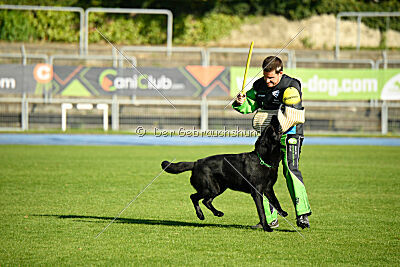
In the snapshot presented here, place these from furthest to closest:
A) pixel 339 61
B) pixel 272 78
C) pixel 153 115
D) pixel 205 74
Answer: pixel 339 61 → pixel 153 115 → pixel 205 74 → pixel 272 78

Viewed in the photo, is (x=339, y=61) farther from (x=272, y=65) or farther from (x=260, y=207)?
(x=260, y=207)

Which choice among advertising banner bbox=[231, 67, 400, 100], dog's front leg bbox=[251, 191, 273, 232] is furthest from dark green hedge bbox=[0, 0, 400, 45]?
dog's front leg bbox=[251, 191, 273, 232]

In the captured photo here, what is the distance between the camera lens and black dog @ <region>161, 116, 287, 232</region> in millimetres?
6316

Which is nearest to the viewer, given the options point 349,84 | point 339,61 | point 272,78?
point 272,78

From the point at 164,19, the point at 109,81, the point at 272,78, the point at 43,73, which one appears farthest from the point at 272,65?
the point at 164,19

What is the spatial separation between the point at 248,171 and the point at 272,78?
102 cm

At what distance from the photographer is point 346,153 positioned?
16031 mm

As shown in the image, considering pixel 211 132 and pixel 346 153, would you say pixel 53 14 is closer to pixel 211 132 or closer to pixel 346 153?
pixel 211 132

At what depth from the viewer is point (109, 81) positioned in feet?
69.7

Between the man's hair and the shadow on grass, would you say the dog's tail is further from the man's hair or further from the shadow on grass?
the man's hair

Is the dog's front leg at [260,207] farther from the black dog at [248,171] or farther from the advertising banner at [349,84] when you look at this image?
the advertising banner at [349,84]

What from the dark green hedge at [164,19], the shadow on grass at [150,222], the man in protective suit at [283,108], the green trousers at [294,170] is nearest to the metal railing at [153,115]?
the dark green hedge at [164,19]

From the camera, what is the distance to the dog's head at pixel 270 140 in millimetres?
6305

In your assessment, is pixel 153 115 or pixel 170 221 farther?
pixel 153 115
